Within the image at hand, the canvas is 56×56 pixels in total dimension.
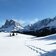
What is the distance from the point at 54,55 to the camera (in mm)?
12516

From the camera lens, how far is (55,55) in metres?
12.4

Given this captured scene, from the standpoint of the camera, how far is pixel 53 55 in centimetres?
1255

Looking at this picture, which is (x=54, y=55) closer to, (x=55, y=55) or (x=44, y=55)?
(x=55, y=55)

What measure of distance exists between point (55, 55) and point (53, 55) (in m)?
0.20

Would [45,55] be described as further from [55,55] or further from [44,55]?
[55,55]

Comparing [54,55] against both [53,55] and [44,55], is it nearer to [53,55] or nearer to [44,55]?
Answer: [53,55]

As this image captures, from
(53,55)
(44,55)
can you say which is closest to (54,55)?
(53,55)

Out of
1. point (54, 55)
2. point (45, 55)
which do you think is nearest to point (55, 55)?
point (54, 55)

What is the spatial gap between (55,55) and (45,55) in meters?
0.89

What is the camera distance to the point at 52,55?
41.1ft

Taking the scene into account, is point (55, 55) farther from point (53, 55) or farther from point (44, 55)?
point (44, 55)

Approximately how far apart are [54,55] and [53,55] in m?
0.09

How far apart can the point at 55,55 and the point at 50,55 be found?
1.47ft

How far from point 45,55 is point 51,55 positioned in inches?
21.2
